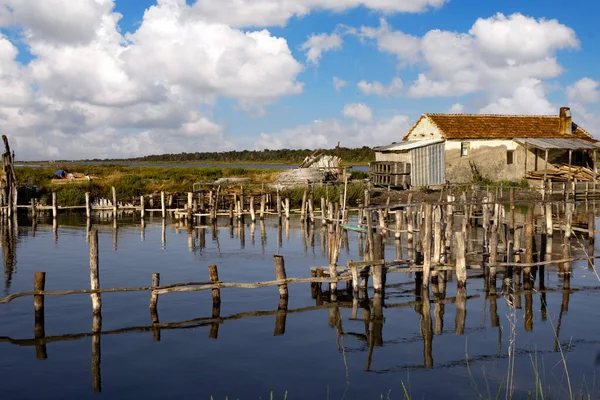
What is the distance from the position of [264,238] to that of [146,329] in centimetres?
1588

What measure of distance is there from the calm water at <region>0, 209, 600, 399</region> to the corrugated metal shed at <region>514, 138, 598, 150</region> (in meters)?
23.1

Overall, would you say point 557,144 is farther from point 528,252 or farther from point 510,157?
point 528,252

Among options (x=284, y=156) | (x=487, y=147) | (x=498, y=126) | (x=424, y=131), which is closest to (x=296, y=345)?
(x=487, y=147)

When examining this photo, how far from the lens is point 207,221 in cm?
3828

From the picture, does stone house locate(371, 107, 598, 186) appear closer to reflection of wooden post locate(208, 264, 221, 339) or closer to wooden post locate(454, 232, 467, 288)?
wooden post locate(454, 232, 467, 288)

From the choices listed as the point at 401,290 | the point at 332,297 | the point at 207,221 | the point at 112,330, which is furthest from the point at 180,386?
the point at 207,221

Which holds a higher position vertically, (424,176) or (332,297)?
(424,176)

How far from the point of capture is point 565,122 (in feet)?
159

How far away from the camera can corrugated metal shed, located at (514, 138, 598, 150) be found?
140 ft

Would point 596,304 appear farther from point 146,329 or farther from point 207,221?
point 207,221

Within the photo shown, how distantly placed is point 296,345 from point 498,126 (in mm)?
36118

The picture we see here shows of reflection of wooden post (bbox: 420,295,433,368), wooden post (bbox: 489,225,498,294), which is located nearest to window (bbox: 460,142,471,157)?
wooden post (bbox: 489,225,498,294)

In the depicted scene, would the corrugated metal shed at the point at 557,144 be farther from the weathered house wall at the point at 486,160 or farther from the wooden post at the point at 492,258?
the wooden post at the point at 492,258

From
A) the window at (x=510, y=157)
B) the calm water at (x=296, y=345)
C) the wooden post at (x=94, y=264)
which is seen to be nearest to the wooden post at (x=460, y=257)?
the calm water at (x=296, y=345)
